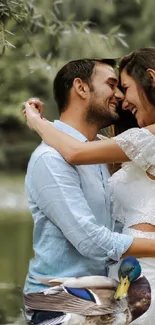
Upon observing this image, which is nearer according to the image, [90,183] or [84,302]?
[84,302]

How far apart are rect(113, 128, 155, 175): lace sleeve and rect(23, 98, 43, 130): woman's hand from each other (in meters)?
0.25

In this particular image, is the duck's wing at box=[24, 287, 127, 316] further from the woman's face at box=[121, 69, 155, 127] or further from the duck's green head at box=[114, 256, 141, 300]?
the woman's face at box=[121, 69, 155, 127]

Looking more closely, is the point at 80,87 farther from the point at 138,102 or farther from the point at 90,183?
the point at 90,183

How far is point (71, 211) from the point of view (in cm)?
222

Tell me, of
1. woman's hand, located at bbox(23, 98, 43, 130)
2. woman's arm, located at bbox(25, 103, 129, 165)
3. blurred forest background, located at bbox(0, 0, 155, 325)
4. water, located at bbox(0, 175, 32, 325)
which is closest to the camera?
woman's arm, located at bbox(25, 103, 129, 165)

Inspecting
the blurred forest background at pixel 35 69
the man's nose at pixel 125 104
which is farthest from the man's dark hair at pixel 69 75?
the blurred forest background at pixel 35 69

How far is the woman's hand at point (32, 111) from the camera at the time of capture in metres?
2.42

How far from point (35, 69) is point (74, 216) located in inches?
172

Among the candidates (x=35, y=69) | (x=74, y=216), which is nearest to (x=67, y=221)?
(x=74, y=216)

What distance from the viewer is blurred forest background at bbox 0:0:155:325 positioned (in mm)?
7422

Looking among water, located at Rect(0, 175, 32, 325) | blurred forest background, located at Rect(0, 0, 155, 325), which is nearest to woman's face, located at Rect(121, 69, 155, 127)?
water, located at Rect(0, 175, 32, 325)

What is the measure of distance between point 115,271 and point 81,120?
1.40 ft

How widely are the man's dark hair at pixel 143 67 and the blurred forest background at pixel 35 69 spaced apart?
3.15 metres

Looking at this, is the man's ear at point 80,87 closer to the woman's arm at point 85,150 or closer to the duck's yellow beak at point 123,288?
the woman's arm at point 85,150
